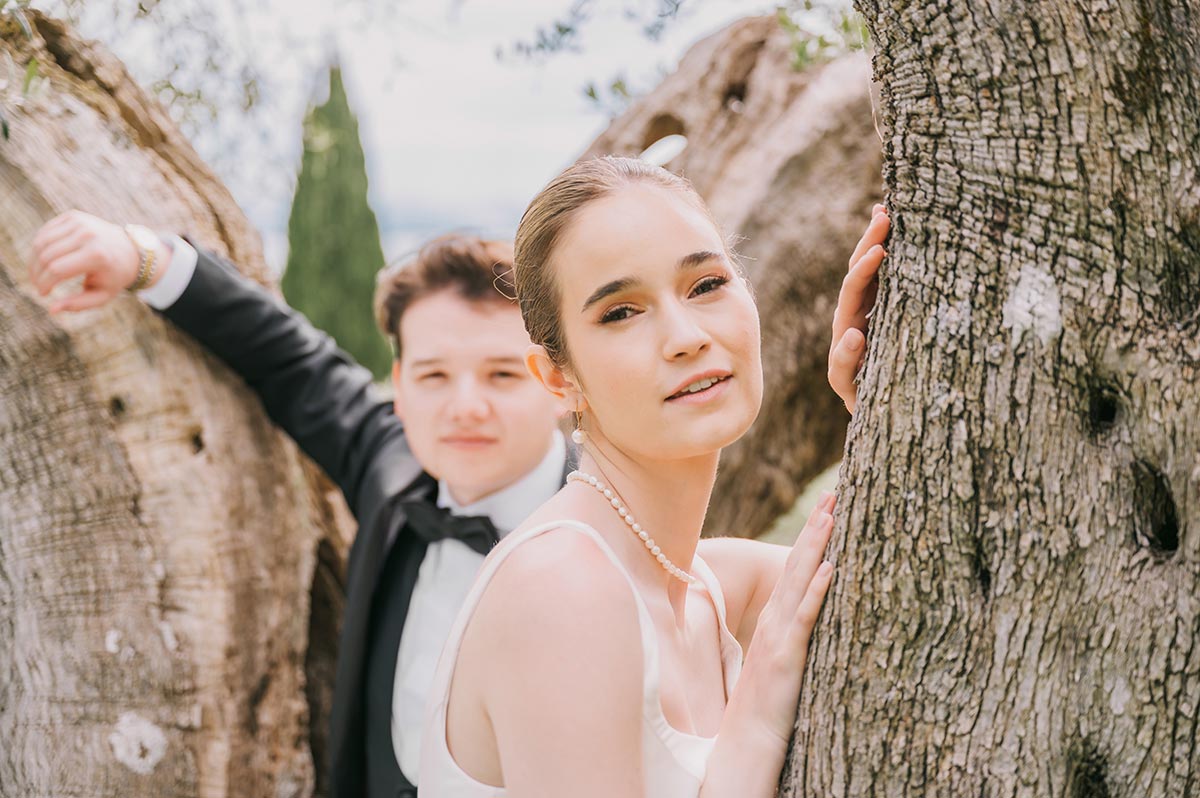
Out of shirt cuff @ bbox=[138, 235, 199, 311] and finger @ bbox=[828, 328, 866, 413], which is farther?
shirt cuff @ bbox=[138, 235, 199, 311]

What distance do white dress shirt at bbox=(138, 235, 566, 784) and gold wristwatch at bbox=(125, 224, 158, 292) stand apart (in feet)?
0.12

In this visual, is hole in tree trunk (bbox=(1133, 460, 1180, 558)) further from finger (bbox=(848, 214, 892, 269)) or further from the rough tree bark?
the rough tree bark

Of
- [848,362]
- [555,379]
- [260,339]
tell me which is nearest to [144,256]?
[260,339]

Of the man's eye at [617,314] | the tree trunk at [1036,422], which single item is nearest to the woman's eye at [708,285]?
the man's eye at [617,314]

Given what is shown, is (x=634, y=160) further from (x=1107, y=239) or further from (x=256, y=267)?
(x=256, y=267)

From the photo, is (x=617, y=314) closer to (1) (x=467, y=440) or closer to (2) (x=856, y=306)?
(2) (x=856, y=306)

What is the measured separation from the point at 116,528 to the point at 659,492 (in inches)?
81.8

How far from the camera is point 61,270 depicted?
3234 millimetres

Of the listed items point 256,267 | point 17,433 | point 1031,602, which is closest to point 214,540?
point 17,433

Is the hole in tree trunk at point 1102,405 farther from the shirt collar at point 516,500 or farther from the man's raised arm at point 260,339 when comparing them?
the man's raised arm at point 260,339

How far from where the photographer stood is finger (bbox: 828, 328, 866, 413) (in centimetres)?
201

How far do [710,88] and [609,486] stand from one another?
3.44 m

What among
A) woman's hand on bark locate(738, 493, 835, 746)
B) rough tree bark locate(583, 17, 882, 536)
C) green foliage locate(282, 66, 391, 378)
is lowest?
woman's hand on bark locate(738, 493, 835, 746)

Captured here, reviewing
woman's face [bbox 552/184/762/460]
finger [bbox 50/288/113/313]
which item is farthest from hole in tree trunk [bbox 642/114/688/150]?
woman's face [bbox 552/184/762/460]
